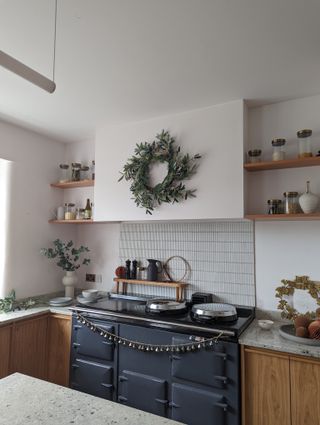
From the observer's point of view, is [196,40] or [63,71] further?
[63,71]

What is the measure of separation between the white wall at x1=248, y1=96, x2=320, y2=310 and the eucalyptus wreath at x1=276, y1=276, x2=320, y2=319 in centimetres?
7

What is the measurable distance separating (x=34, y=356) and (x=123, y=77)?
2.44 m

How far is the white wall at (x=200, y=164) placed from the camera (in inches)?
94.3

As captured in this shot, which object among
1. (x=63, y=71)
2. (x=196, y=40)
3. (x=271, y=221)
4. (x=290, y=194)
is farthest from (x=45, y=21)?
(x=271, y=221)

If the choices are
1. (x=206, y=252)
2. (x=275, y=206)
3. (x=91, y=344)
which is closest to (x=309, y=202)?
(x=275, y=206)

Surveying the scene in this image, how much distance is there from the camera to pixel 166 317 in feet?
7.60

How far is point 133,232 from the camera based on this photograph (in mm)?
3145

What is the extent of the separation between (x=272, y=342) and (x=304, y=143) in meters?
1.40

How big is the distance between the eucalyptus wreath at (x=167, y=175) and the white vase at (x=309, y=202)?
0.81 meters

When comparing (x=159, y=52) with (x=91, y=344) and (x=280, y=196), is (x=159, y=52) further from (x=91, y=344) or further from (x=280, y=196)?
(x=91, y=344)

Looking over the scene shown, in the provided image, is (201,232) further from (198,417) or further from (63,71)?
(63,71)

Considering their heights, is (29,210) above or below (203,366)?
above

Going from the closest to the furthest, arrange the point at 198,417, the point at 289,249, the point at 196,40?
1. the point at 196,40
2. the point at 198,417
3. the point at 289,249

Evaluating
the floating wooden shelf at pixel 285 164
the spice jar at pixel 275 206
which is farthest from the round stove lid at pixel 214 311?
the floating wooden shelf at pixel 285 164
